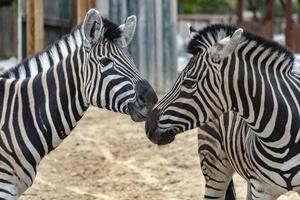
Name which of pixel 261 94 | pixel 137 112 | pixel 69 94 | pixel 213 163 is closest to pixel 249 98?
pixel 261 94

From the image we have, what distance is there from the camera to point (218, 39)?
524 centimetres

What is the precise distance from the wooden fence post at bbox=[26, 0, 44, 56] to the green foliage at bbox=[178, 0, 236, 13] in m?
24.1

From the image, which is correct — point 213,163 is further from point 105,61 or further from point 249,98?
point 105,61

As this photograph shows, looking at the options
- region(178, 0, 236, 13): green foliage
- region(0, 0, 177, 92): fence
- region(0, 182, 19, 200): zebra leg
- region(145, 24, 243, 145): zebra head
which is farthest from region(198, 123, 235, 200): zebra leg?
region(178, 0, 236, 13): green foliage

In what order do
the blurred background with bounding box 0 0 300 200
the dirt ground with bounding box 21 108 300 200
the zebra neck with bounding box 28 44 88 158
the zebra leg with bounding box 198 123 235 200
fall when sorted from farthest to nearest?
the blurred background with bounding box 0 0 300 200 < the dirt ground with bounding box 21 108 300 200 < the zebra leg with bounding box 198 123 235 200 < the zebra neck with bounding box 28 44 88 158

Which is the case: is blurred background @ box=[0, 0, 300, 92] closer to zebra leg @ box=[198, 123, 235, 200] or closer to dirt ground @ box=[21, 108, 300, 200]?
dirt ground @ box=[21, 108, 300, 200]

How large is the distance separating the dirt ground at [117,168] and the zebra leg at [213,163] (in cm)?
191

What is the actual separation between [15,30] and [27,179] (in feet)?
32.5

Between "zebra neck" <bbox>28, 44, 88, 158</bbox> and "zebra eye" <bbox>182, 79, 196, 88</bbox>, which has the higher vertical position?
"zebra eye" <bbox>182, 79, 196, 88</bbox>

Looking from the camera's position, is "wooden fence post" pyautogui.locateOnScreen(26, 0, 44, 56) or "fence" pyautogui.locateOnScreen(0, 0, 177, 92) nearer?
"wooden fence post" pyautogui.locateOnScreen(26, 0, 44, 56)

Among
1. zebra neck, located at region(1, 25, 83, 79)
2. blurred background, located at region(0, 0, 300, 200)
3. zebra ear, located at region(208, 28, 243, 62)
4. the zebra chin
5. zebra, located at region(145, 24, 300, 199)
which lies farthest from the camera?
blurred background, located at region(0, 0, 300, 200)

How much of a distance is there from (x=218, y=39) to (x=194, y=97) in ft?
1.51

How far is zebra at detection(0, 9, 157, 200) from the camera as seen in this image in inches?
213

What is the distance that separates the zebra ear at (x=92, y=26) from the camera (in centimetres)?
540
